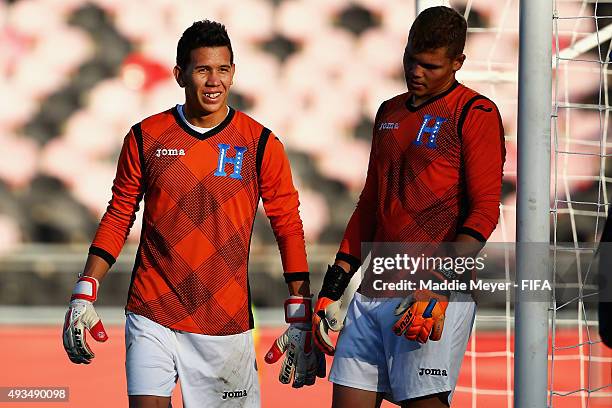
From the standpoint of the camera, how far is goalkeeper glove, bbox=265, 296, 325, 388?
3844mm

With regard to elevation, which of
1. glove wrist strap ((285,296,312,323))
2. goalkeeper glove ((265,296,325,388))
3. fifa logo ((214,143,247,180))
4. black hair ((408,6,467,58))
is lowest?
goalkeeper glove ((265,296,325,388))

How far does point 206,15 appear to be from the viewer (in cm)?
1135

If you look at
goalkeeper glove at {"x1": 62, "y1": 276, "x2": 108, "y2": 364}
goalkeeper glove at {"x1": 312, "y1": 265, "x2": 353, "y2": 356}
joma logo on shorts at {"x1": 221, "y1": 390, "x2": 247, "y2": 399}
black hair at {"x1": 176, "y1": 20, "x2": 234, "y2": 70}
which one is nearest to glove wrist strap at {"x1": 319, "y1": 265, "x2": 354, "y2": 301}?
goalkeeper glove at {"x1": 312, "y1": 265, "x2": 353, "y2": 356}

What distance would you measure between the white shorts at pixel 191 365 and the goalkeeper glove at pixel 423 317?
0.64 metres

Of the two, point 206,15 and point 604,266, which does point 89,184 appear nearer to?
point 206,15

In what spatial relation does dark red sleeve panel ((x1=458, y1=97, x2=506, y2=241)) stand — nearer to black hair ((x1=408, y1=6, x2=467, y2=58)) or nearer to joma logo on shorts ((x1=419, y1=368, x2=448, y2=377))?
black hair ((x1=408, y1=6, x2=467, y2=58))

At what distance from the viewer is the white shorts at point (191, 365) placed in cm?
378

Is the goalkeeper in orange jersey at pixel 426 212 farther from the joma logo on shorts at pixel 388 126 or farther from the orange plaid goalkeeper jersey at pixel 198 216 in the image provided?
the orange plaid goalkeeper jersey at pixel 198 216

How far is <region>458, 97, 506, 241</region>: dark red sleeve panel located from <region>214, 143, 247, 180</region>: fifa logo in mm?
739

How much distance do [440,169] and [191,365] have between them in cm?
101

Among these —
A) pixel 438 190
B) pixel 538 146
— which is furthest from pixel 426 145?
pixel 538 146

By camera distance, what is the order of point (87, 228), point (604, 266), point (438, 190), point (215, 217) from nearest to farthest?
1. point (604, 266)
2. point (438, 190)
3. point (215, 217)
4. point (87, 228)

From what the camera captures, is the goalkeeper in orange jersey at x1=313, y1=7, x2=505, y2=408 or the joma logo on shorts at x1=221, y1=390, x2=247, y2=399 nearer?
the goalkeeper in orange jersey at x1=313, y1=7, x2=505, y2=408

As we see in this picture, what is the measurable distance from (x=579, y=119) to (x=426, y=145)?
7873 millimetres
